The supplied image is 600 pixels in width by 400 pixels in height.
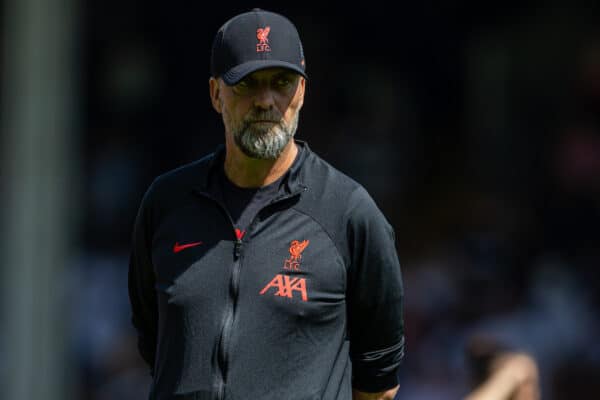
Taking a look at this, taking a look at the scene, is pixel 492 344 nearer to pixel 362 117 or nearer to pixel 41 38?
pixel 41 38

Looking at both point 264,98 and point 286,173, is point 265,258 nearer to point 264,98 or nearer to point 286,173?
point 286,173

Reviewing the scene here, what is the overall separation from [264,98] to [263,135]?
0.25 ft

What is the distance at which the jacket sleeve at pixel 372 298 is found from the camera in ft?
8.07

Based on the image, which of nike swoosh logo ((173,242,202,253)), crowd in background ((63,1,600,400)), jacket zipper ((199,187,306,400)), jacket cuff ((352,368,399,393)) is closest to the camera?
jacket zipper ((199,187,306,400))

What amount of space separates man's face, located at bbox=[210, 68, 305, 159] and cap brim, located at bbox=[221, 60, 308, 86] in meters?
0.01

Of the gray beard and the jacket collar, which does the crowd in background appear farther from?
the gray beard

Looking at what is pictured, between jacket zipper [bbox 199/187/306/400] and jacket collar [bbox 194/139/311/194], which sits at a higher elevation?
jacket collar [bbox 194/139/311/194]

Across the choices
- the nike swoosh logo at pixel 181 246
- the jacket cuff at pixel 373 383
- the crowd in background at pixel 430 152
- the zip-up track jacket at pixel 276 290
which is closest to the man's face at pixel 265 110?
the zip-up track jacket at pixel 276 290

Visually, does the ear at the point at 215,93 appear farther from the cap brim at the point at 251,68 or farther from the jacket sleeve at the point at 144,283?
the jacket sleeve at the point at 144,283

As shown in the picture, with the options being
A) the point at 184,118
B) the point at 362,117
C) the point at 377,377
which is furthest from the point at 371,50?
the point at 377,377

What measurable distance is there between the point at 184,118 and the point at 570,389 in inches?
165

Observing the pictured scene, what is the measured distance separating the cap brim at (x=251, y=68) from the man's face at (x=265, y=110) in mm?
15

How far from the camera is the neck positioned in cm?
251

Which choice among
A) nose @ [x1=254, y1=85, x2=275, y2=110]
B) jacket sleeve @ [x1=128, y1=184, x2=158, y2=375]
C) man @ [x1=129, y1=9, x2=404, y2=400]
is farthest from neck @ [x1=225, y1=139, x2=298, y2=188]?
jacket sleeve @ [x1=128, y1=184, x2=158, y2=375]
